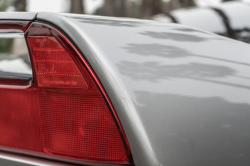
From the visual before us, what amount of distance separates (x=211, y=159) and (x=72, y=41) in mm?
620

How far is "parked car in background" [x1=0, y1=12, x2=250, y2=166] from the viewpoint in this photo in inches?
40.8

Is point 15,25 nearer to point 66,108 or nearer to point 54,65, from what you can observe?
point 54,65

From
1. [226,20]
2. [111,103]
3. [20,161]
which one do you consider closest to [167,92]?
[111,103]

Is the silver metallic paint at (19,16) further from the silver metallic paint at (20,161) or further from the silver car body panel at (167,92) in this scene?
the silver metallic paint at (20,161)

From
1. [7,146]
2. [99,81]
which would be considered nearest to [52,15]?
[99,81]

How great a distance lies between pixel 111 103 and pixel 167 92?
199mm

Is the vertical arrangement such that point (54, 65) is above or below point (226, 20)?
above

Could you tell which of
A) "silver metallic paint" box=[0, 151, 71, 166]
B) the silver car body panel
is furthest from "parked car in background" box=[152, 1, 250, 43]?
"silver metallic paint" box=[0, 151, 71, 166]

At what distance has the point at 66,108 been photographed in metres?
1.10

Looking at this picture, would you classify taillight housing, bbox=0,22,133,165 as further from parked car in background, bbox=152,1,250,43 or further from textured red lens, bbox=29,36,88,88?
parked car in background, bbox=152,1,250,43

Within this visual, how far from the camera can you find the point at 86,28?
1151 mm

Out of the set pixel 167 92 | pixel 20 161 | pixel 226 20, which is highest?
pixel 167 92

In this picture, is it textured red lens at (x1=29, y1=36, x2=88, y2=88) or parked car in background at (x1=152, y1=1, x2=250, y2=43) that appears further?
parked car in background at (x1=152, y1=1, x2=250, y2=43)

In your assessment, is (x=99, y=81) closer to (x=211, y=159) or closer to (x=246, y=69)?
(x=211, y=159)
